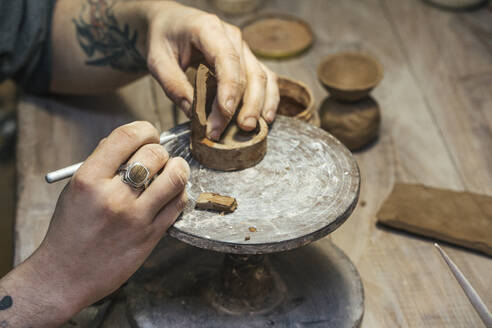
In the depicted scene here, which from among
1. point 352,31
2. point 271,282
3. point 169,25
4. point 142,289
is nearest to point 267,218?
point 271,282

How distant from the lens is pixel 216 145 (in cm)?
118

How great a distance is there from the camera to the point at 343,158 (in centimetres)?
124

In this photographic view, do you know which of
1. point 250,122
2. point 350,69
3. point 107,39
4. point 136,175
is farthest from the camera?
point 350,69

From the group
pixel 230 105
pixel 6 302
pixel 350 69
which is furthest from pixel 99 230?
pixel 350 69

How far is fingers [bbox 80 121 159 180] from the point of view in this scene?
1.04 m

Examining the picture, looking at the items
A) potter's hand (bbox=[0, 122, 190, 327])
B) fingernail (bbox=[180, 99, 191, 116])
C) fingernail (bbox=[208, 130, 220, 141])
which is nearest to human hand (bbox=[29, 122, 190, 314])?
potter's hand (bbox=[0, 122, 190, 327])

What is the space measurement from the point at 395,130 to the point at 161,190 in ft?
3.86

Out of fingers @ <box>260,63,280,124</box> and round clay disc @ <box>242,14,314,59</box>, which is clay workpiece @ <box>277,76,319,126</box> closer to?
fingers @ <box>260,63,280,124</box>

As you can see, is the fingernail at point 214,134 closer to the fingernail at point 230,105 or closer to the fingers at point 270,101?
the fingernail at point 230,105

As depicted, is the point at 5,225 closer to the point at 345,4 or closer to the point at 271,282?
the point at 271,282

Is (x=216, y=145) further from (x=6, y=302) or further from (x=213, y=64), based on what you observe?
(x=6, y=302)

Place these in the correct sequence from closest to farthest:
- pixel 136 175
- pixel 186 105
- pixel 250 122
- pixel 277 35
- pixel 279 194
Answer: pixel 136 175 → pixel 279 194 → pixel 250 122 → pixel 186 105 → pixel 277 35

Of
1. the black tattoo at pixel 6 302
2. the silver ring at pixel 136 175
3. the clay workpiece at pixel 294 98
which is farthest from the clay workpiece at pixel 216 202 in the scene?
the clay workpiece at pixel 294 98

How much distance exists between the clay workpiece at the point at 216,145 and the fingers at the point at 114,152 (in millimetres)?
138
